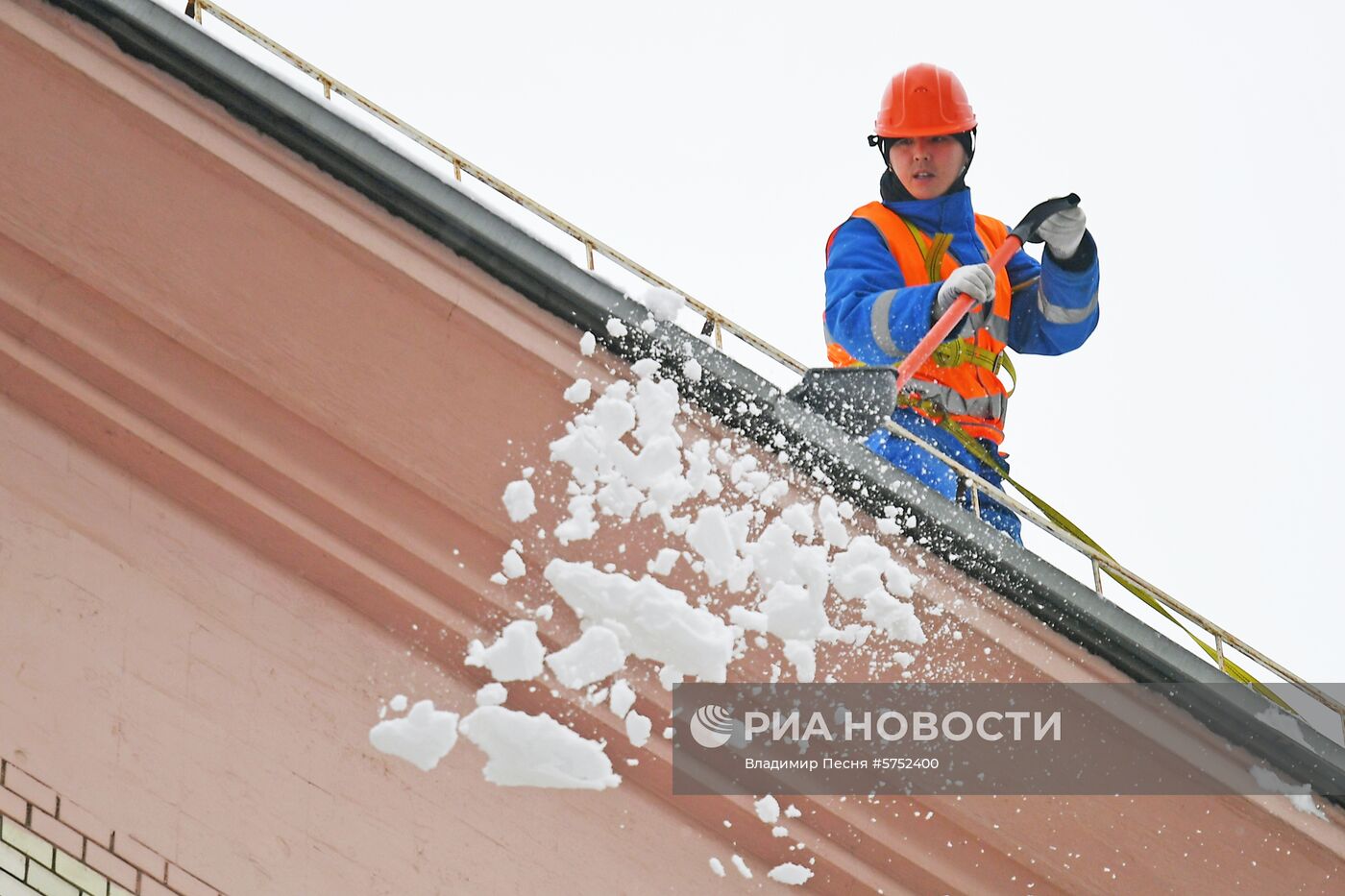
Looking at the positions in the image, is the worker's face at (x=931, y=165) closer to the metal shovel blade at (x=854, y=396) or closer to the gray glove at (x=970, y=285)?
the gray glove at (x=970, y=285)

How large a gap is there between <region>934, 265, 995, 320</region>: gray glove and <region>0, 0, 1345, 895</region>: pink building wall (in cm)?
66

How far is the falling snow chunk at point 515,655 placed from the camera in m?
2.87

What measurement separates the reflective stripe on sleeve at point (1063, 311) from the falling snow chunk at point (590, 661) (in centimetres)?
143

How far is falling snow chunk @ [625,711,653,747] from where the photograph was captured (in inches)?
113

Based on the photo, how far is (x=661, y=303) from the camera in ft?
9.52

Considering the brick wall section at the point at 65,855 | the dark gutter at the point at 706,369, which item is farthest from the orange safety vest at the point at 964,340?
the brick wall section at the point at 65,855

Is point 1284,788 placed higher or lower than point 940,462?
lower

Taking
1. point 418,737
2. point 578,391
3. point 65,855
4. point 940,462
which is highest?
point 940,462

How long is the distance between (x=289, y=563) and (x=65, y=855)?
655 millimetres

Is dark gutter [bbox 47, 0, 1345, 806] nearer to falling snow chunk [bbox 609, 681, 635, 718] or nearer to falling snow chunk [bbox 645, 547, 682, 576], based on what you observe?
falling snow chunk [bbox 645, 547, 682, 576]

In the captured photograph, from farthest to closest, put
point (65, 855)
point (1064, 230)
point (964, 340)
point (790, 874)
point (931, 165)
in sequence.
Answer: point (931, 165) → point (964, 340) → point (1064, 230) → point (790, 874) → point (65, 855)

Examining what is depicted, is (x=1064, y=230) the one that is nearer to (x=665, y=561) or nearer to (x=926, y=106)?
(x=926, y=106)

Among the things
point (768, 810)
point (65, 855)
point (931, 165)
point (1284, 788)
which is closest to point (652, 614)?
point (768, 810)

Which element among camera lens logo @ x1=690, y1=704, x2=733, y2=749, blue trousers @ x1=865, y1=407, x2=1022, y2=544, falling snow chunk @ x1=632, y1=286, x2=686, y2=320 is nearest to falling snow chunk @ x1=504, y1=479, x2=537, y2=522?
falling snow chunk @ x1=632, y1=286, x2=686, y2=320
